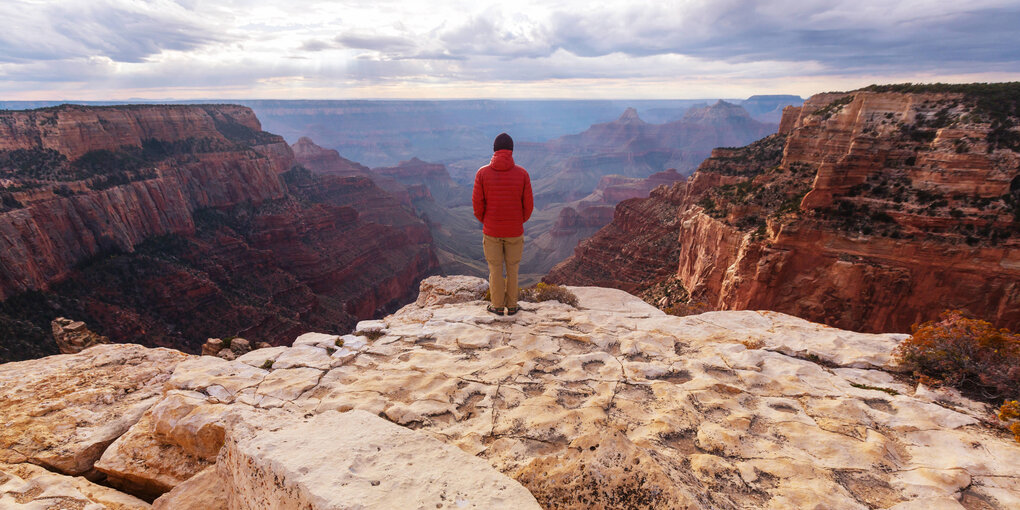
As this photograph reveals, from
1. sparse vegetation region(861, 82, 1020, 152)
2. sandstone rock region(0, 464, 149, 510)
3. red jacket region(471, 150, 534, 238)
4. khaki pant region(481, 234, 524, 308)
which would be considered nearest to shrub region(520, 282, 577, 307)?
khaki pant region(481, 234, 524, 308)

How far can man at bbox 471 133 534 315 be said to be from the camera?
254 inches

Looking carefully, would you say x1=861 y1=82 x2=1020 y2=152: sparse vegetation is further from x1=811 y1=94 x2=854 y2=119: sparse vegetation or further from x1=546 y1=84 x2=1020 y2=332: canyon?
x1=811 y1=94 x2=854 y2=119: sparse vegetation

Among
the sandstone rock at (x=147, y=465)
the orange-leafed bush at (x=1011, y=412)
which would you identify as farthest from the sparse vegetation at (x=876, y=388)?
the sandstone rock at (x=147, y=465)

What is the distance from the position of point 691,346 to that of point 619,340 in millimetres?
1022

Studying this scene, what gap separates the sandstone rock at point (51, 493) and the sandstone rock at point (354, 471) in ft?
2.84

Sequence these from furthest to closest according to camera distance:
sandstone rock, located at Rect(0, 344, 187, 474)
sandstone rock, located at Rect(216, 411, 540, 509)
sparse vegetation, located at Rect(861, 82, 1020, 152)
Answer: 1. sparse vegetation, located at Rect(861, 82, 1020, 152)
2. sandstone rock, located at Rect(0, 344, 187, 474)
3. sandstone rock, located at Rect(216, 411, 540, 509)

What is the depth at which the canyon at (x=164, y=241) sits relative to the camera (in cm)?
2411

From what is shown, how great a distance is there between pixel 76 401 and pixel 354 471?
4.60 meters

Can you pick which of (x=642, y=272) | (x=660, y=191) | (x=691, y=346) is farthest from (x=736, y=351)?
(x=660, y=191)

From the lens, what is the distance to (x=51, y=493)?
3.15 metres

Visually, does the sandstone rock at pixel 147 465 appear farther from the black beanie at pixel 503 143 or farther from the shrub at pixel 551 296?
the shrub at pixel 551 296

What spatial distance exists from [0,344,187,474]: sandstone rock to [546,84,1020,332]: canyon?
17674 mm

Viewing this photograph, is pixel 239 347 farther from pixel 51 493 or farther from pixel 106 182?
pixel 106 182

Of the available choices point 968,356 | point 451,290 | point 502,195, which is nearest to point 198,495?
point 502,195
